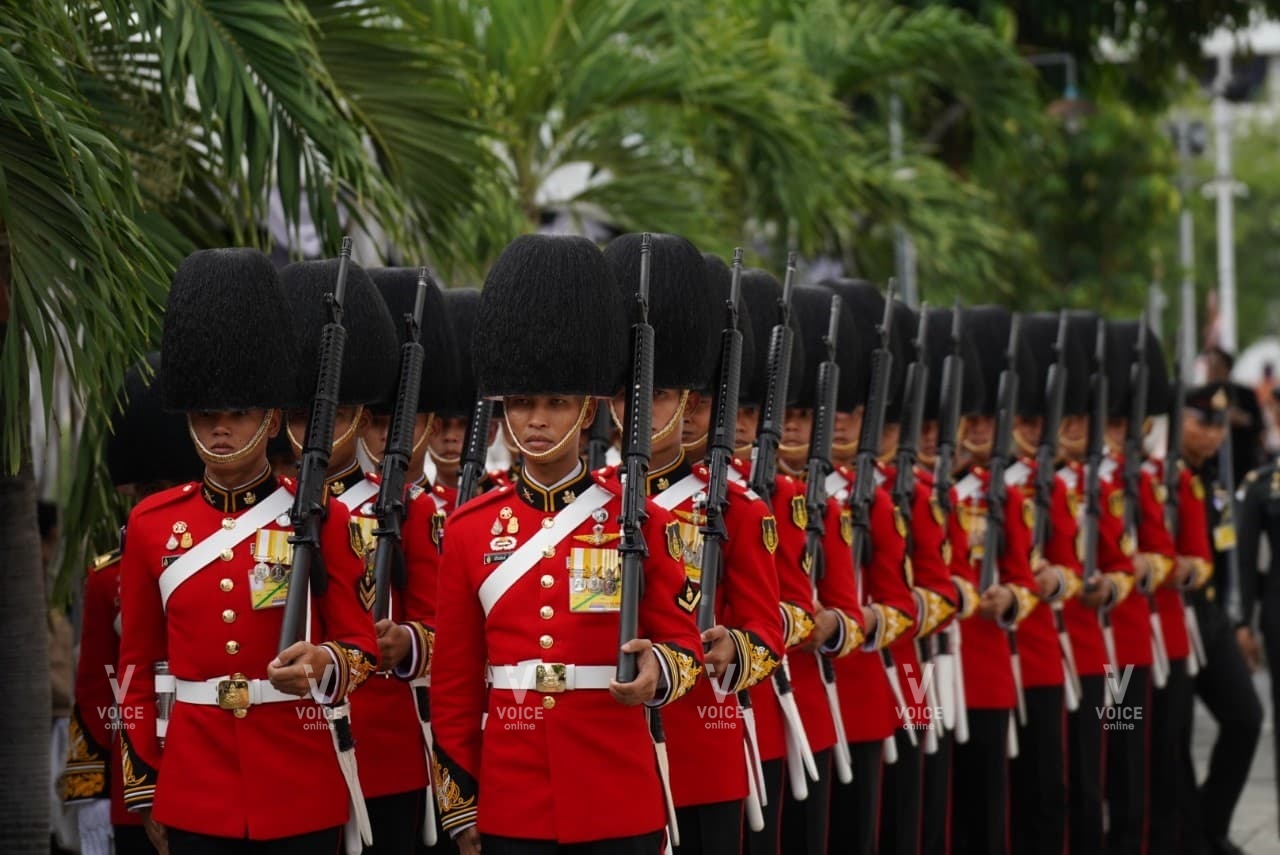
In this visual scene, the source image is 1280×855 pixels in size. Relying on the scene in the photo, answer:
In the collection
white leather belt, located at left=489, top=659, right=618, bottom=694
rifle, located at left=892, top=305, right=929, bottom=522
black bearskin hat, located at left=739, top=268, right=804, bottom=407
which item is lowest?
white leather belt, located at left=489, top=659, right=618, bottom=694

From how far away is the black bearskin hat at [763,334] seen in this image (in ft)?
21.7

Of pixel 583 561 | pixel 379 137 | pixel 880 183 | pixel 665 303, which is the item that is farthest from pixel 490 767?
pixel 880 183

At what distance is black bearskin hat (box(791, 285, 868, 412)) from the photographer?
7.27m

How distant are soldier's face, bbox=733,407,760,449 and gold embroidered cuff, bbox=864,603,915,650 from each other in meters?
0.80

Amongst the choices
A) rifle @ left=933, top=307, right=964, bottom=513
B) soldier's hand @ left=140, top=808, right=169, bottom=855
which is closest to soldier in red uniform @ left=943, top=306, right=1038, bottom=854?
rifle @ left=933, top=307, right=964, bottom=513

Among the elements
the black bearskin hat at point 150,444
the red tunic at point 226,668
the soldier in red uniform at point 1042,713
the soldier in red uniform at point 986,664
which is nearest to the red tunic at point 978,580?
the soldier in red uniform at point 986,664

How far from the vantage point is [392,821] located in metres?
6.03

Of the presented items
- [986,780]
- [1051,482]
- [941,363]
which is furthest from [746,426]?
[1051,482]

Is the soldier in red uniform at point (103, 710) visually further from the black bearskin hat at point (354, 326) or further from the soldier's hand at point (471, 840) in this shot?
the soldier's hand at point (471, 840)

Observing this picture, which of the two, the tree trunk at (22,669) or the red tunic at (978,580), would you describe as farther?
the red tunic at (978,580)

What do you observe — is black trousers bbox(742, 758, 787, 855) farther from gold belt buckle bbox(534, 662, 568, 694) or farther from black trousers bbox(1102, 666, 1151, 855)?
black trousers bbox(1102, 666, 1151, 855)

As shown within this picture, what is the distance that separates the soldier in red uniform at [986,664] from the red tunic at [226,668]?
3.28 metres

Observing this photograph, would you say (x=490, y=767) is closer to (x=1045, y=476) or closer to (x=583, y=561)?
(x=583, y=561)

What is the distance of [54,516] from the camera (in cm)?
796
